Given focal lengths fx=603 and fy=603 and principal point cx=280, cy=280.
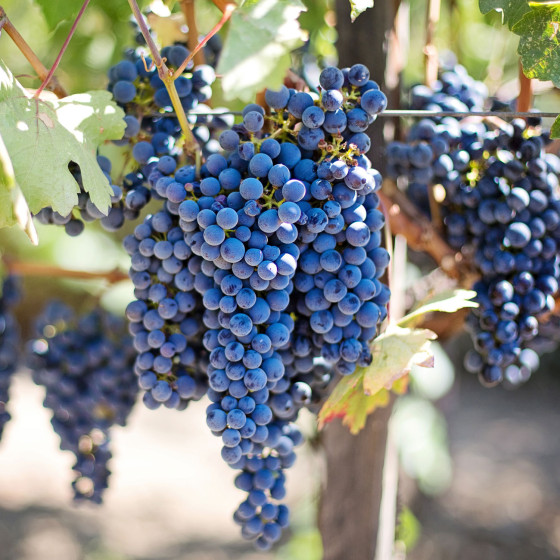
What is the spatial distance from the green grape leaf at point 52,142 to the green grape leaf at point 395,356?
1.33ft

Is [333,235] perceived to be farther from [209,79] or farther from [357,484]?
[357,484]

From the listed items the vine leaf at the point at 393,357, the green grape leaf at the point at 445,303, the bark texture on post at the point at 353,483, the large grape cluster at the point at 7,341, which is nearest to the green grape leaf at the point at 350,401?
the vine leaf at the point at 393,357

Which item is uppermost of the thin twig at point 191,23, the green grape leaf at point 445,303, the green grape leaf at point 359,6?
the thin twig at point 191,23

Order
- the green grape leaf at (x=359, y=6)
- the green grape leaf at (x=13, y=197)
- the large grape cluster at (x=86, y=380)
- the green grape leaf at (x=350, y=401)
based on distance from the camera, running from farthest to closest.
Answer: the large grape cluster at (x=86, y=380) < the green grape leaf at (x=350, y=401) < the green grape leaf at (x=359, y=6) < the green grape leaf at (x=13, y=197)

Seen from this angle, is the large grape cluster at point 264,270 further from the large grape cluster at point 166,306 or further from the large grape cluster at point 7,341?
the large grape cluster at point 7,341

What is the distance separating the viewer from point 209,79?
0.91 m

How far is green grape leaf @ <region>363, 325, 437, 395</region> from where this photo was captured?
30.7 inches

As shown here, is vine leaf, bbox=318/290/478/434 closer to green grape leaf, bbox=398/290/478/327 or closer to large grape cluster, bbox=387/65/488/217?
green grape leaf, bbox=398/290/478/327

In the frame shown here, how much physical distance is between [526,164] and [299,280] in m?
0.45

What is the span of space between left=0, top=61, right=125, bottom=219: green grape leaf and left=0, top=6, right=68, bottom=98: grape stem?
7 centimetres

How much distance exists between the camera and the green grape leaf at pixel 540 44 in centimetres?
77

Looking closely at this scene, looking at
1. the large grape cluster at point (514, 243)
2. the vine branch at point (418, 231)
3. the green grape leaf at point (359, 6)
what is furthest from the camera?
the vine branch at point (418, 231)

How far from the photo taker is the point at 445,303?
2.66ft

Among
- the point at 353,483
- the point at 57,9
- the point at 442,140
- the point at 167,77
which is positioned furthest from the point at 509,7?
the point at 353,483
